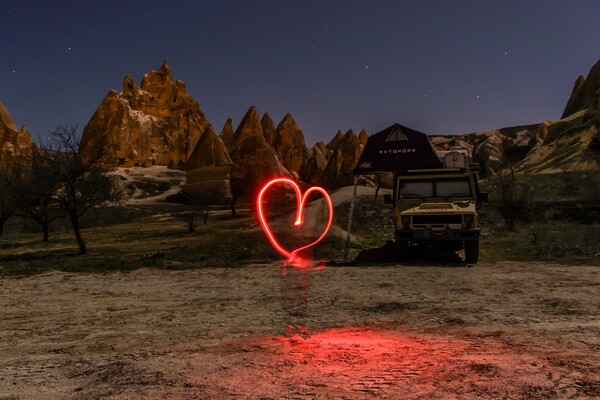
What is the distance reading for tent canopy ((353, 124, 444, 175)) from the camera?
16.2 m

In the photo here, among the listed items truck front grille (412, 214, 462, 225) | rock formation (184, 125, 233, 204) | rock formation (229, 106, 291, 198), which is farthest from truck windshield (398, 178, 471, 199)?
rock formation (184, 125, 233, 204)

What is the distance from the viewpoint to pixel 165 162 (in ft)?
307

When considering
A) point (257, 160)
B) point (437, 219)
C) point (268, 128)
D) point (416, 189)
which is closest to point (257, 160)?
point (257, 160)

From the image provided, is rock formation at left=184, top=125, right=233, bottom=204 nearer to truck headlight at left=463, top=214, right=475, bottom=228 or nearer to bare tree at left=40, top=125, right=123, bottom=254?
bare tree at left=40, top=125, right=123, bottom=254

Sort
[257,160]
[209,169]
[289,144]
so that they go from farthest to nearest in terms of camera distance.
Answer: [289,144]
[209,169]
[257,160]

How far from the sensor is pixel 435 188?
600 inches

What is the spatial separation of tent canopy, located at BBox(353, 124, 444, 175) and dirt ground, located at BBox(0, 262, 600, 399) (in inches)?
226

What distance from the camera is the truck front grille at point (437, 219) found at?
44.4 ft

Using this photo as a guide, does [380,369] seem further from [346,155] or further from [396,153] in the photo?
[346,155]

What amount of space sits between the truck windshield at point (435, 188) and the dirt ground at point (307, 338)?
13.6ft

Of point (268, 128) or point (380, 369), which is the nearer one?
point (380, 369)

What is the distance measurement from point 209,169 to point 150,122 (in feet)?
126

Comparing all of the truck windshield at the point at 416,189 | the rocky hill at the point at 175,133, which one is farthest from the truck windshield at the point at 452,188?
the rocky hill at the point at 175,133

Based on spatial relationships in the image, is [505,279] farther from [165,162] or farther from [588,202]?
[165,162]
